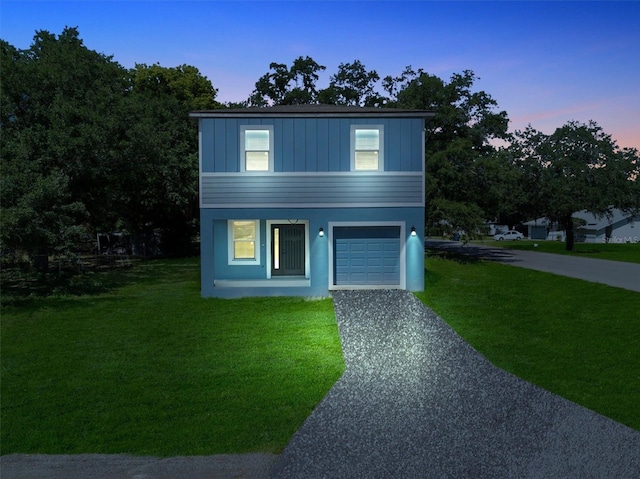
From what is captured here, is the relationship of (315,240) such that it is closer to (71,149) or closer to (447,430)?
(71,149)

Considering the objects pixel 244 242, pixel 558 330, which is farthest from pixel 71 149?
pixel 558 330

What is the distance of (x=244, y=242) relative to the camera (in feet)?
61.4

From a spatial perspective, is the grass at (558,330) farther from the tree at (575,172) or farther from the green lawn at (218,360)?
the tree at (575,172)

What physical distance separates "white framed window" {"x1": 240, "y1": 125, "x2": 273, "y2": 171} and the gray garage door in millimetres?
3095

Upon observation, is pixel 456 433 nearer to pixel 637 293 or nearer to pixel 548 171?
pixel 637 293

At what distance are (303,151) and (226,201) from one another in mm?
2824

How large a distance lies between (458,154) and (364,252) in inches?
691

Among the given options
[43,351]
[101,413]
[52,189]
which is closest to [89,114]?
[52,189]

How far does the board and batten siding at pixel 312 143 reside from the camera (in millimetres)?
16844

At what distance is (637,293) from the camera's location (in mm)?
18062

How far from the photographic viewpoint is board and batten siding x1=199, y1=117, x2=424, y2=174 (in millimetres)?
16844

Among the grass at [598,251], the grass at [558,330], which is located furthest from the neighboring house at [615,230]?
the grass at [558,330]

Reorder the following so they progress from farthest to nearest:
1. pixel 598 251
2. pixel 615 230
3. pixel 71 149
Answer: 1. pixel 615 230
2. pixel 598 251
3. pixel 71 149

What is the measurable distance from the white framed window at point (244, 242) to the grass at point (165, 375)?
2.87 meters
